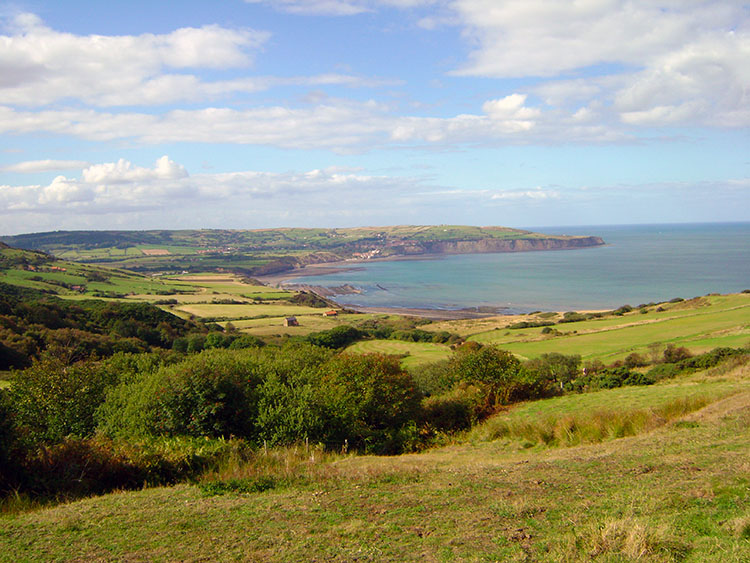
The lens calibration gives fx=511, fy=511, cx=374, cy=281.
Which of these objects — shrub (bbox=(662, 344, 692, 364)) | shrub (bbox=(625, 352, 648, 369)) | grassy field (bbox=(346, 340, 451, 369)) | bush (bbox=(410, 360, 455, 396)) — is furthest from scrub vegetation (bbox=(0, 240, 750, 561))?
grassy field (bbox=(346, 340, 451, 369))

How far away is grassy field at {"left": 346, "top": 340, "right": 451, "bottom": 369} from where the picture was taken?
46.0 m

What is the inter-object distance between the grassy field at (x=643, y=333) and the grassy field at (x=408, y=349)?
586 centimetres

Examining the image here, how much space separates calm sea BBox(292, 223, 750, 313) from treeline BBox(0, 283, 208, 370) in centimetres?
5131

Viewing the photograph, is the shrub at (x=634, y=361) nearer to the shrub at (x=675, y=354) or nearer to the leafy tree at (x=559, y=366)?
the shrub at (x=675, y=354)

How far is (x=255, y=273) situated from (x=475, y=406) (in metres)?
166

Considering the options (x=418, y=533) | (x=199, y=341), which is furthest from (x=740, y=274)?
(x=418, y=533)

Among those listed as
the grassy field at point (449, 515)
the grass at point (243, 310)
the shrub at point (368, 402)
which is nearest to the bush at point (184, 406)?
the shrub at point (368, 402)

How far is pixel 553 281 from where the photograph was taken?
132 metres

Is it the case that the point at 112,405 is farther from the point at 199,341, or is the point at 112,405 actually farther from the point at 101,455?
the point at 199,341

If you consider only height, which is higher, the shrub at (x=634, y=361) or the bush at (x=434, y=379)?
the bush at (x=434, y=379)

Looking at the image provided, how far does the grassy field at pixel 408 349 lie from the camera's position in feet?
151

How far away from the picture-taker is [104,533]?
7.81m

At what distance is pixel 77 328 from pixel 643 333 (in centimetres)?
6150

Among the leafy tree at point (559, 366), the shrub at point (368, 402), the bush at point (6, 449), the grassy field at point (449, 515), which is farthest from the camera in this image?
the leafy tree at point (559, 366)
